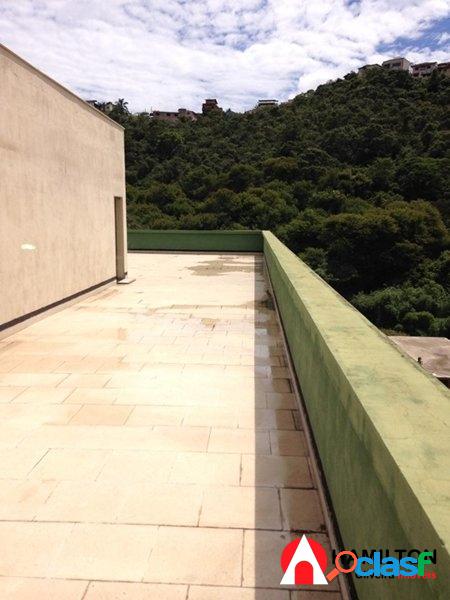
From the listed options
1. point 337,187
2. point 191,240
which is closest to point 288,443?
point 191,240

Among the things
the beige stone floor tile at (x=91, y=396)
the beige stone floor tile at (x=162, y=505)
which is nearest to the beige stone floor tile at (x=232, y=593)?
the beige stone floor tile at (x=162, y=505)

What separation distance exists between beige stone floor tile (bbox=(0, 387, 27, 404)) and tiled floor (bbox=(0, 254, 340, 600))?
0.02m

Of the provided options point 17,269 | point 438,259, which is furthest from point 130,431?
point 438,259

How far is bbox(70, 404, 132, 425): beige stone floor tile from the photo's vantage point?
4500mm

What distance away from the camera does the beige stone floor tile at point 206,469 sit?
356 cm

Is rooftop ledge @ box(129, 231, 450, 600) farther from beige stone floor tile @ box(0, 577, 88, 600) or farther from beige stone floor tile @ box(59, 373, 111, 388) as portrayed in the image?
beige stone floor tile @ box(59, 373, 111, 388)

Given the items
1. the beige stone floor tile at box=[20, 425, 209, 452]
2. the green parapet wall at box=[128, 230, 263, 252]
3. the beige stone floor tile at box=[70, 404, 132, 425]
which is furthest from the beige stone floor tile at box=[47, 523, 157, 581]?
the green parapet wall at box=[128, 230, 263, 252]

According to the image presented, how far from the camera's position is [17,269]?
7.50 metres

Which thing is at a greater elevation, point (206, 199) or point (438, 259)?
point (206, 199)

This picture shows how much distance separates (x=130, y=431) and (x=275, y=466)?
1363 mm

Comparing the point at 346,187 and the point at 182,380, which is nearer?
the point at 182,380

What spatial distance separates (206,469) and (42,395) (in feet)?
7.61

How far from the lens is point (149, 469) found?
3.69 m

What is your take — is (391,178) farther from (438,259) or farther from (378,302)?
(378,302)
